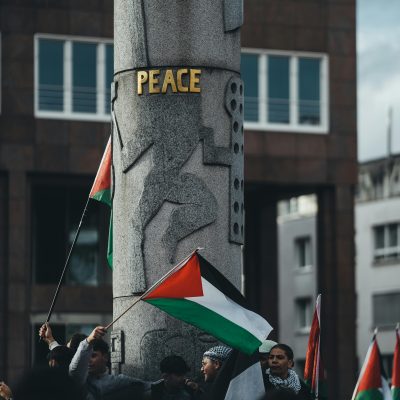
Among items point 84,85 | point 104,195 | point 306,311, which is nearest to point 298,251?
point 306,311

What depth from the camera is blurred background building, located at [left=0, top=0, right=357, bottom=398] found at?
47.2 meters

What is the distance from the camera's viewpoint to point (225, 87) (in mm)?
18391

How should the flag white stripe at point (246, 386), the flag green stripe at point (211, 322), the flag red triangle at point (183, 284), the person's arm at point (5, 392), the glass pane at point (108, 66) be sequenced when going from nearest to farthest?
the flag white stripe at point (246, 386)
the flag green stripe at point (211, 322)
the person's arm at point (5, 392)
the flag red triangle at point (183, 284)
the glass pane at point (108, 66)

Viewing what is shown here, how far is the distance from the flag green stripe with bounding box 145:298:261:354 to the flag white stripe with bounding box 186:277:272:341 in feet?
0.11

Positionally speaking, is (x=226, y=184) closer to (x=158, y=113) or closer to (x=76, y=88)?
(x=158, y=113)

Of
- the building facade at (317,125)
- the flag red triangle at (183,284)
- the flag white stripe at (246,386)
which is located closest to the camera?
the flag white stripe at (246,386)

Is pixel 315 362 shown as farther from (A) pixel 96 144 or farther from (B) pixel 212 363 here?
(A) pixel 96 144

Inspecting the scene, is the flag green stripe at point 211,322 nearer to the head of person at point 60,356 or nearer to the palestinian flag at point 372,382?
the head of person at point 60,356

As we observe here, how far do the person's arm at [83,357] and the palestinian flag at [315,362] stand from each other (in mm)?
2621

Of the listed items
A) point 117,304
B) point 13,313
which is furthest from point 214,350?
point 13,313

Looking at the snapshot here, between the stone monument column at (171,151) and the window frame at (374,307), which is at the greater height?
the stone monument column at (171,151)

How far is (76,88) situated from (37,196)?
136 inches

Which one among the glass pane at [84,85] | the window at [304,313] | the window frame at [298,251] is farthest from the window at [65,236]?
the window frame at [298,251]

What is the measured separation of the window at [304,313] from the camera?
83.1m
